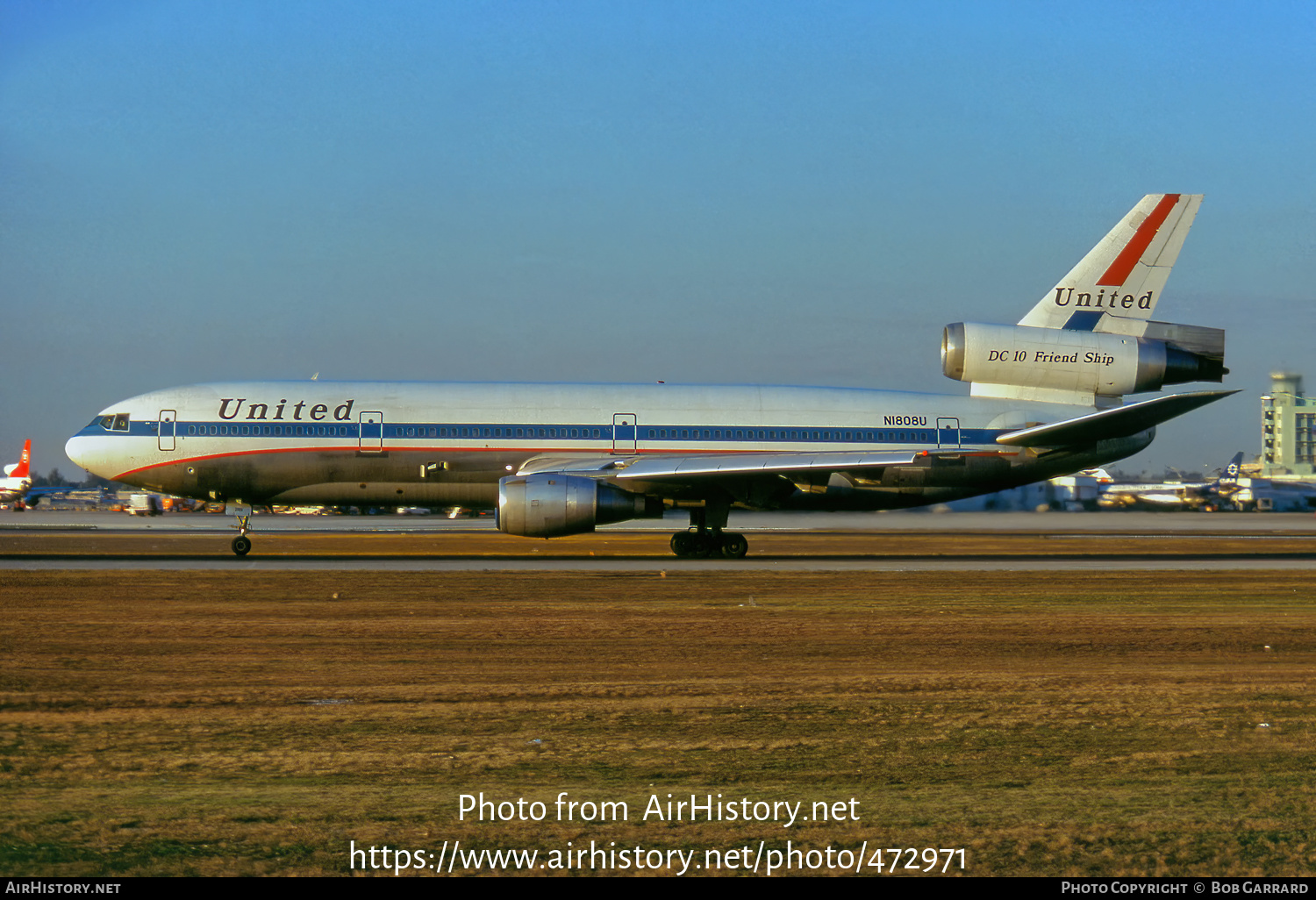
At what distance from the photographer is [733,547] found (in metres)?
28.6

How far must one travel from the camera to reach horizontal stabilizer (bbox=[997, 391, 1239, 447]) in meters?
26.2

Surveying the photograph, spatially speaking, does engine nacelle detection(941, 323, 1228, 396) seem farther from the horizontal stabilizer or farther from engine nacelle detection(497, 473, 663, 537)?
engine nacelle detection(497, 473, 663, 537)

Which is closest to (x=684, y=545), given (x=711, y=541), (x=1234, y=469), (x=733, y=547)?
(x=711, y=541)

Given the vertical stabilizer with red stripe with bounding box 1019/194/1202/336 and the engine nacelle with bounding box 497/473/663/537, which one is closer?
the engine nacelle with bounding box 497/473/663/537

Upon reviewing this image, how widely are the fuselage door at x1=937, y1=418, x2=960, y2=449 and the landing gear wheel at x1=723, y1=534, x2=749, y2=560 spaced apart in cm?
577

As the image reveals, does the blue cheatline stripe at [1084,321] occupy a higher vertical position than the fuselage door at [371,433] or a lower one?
higher

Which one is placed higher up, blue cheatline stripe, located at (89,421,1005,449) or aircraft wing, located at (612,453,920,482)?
blue cheatline stripe, located at (89,421,1005,449)

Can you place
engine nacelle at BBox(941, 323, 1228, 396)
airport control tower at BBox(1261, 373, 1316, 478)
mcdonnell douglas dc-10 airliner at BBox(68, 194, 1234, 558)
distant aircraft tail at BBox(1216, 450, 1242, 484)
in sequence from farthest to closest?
airport control tower at BBox(1261, 373, 1316, 478) → distant aircraft tail at BBox(1216, 450, 1242, 484) → engine nacelle at BBox(941, 323, 1228, 396) → mcdonnell douglas dc-10 airliner at BBox(68, 194, 1234, 558)

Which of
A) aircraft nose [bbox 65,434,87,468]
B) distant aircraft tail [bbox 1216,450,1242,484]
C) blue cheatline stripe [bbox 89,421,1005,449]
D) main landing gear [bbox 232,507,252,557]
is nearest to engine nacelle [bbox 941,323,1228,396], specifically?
blue cheatline stripe [bbox 89,421,1005,449]

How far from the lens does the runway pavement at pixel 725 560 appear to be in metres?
26.5

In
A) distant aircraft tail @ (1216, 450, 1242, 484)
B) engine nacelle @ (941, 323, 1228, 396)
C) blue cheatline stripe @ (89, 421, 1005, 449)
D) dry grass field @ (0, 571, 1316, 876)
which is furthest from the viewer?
distant aircraft tail @ (1216, 450, 1242, 484)

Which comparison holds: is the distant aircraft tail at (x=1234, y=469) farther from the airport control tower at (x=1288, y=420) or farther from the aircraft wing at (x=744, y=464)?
the aircraft wing at (x=744, y=464)

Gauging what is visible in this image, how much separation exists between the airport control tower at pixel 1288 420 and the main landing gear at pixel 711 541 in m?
135

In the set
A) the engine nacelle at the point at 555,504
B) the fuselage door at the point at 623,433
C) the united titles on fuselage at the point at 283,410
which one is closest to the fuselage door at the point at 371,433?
the united titles on fuselage at the point at 283,410
